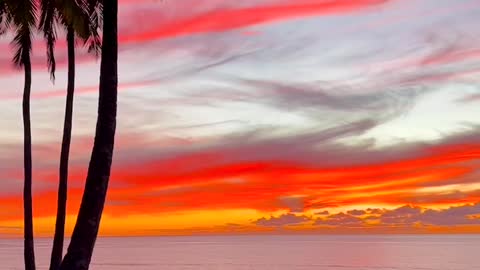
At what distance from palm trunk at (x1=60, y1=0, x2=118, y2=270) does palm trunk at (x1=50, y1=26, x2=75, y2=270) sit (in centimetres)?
908

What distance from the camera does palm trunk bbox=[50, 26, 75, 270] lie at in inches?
987

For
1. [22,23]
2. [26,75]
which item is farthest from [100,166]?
[26,75]

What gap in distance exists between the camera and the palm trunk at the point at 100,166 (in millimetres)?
16031

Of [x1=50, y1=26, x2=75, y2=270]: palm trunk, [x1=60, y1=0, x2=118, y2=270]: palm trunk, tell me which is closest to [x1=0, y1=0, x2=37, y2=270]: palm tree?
[x1=50, y1=26, x2=75, y2=270]: palm trunk

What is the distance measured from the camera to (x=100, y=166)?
16359 mm

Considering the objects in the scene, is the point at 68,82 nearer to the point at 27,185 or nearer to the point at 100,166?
the point at 27,185

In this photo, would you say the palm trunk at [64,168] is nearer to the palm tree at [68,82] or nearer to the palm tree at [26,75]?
the palm tree at [68,82]

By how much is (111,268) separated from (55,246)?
90456 millimetres

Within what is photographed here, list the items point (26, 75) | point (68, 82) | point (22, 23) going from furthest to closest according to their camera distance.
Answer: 1. point (26, 75)
2. point (68, 82)
3. point (22, 23)

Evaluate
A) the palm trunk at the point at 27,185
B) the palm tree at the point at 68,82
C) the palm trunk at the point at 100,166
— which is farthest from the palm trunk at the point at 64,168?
the palm trunk at the point at 100,166

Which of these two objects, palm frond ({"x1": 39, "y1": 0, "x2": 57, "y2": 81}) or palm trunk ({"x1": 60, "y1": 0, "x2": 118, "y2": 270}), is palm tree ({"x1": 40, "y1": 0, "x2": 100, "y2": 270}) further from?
palm trunk ({"x1": 60, "y1": 0, "x2": 118, "y2": 270})

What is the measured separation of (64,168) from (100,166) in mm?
10097

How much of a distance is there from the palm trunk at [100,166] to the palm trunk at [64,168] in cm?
908

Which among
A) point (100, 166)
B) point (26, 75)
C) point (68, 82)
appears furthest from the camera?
point (26, 75)
